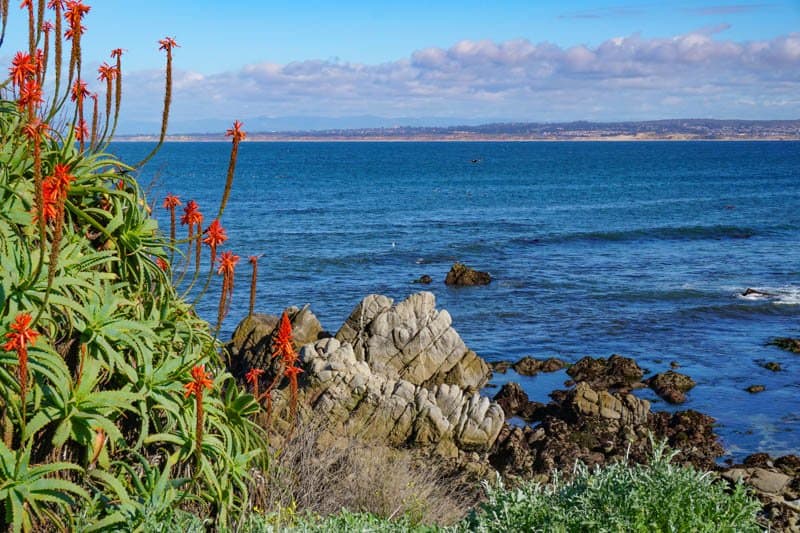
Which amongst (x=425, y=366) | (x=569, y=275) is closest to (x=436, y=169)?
(x=569, y=275)

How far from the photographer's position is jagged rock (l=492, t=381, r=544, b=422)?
19.5m

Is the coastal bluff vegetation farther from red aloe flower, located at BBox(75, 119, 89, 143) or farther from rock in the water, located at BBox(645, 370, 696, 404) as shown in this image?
rock in the water, located at BBox(645, 370, 696, 404)

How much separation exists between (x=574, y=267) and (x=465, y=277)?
24.3 feet

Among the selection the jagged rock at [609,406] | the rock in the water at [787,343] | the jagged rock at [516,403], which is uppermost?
the rock in the water at [787,343]

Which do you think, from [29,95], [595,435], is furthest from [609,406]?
[29,95]

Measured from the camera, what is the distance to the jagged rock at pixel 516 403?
19.5 metres

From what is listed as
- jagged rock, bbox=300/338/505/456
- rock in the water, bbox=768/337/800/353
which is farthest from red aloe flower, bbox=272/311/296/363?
rock in the water, bbox=768/337/800/353

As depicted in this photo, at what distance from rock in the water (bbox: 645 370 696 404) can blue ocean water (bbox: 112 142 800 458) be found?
374 millimetres

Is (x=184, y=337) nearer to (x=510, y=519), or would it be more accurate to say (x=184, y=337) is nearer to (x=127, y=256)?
(x=127, y=256)

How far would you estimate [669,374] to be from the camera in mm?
22000

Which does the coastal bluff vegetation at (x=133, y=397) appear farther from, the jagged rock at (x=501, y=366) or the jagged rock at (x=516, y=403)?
the jagged rock at (x=501, y=366)

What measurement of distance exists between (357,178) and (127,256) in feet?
344

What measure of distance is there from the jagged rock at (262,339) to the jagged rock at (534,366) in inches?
239

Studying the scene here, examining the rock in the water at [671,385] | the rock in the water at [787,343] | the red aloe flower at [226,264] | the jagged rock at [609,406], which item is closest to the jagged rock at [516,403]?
the jagged rock at [609,406]
